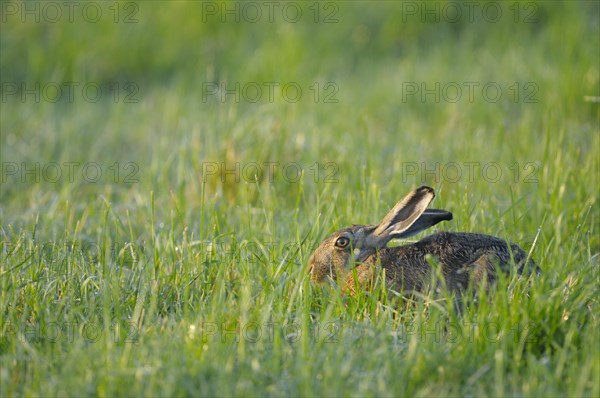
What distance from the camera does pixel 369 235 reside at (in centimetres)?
487

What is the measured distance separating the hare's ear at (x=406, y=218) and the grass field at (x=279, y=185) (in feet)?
1.14

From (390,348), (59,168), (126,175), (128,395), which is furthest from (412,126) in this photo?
(128,395)

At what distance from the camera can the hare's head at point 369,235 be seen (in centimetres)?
473

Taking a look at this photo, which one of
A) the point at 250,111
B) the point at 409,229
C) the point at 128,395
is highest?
the point at 250,111

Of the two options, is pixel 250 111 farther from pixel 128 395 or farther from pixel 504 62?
pixel 128 395

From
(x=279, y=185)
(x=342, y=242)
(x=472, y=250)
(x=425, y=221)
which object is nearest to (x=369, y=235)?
(x=342, y=242)

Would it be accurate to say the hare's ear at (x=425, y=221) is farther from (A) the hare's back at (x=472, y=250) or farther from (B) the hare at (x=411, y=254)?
(A) the hare's back at (x=472, y=250)

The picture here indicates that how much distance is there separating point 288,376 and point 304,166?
3292mm

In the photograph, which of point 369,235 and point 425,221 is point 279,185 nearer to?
point 369,235

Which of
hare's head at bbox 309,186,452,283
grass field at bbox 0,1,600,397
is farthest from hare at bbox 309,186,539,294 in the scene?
grass field at bbox 0,1,600,397

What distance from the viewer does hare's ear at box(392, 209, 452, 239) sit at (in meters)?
4.82

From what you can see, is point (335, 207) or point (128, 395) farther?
point (335, 207)

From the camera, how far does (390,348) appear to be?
12.3 feet

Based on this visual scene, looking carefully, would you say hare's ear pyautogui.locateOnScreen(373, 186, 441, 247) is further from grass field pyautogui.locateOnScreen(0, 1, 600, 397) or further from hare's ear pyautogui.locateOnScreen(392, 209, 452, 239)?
grass field pyautogui.locateOnScreen(0, 1, 600, 397)
